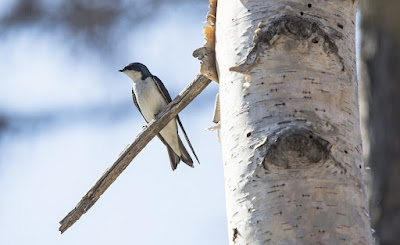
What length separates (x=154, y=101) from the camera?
6.25m

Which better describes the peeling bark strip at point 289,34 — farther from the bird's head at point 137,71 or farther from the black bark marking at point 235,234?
the bird's head at point 137,71

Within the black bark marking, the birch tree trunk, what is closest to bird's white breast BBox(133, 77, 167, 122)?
the birch tree trunk

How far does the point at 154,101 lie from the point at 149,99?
5 cm

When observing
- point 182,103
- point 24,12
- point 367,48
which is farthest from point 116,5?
point 367,48

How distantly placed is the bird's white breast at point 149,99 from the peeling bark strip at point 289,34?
4755mm

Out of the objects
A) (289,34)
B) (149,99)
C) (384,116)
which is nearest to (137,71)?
(149,99)

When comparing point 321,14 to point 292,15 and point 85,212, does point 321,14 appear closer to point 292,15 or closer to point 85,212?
point 292,15

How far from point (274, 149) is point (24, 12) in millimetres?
720

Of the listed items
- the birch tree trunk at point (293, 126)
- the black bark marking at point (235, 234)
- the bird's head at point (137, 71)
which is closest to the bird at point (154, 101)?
the bird's head at point (137, 71)

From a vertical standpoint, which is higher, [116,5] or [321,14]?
[116,5]

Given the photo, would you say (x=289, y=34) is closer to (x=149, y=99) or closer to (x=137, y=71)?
(x=149, y=99)

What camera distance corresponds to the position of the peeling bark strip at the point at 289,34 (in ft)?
4.70

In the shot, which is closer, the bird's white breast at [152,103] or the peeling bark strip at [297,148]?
the peeling bark strip at [297,148]

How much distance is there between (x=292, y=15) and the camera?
1.47m
